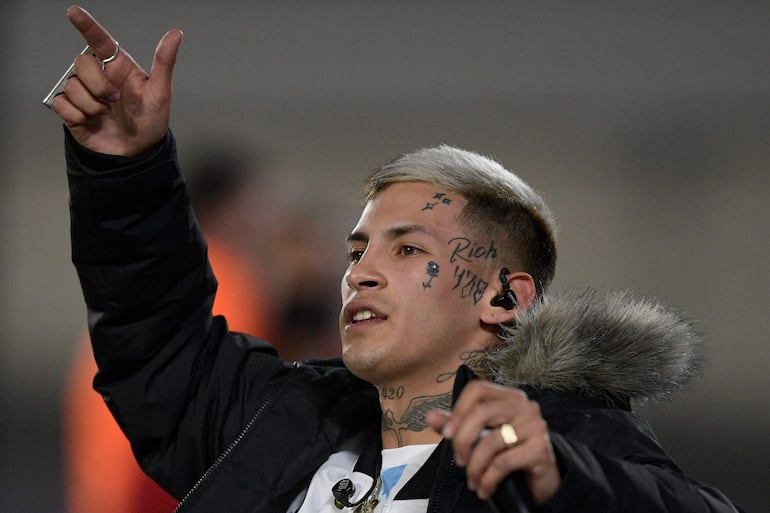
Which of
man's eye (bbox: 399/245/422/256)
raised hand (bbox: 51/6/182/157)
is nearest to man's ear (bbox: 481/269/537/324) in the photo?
man's eye (bbox: 399/245/422/256)

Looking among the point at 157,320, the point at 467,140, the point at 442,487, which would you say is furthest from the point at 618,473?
the point at 467,140

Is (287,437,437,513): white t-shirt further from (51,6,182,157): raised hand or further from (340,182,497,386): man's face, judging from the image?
(51,6,182,157): raised hand

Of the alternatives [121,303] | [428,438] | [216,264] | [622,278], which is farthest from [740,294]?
[121,303]

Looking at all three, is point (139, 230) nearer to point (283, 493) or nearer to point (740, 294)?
point (283, 493)

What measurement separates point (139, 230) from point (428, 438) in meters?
0.54

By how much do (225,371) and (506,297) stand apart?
0.47 metres

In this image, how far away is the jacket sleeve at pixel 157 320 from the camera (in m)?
1.64

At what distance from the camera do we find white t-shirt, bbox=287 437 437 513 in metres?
1.59

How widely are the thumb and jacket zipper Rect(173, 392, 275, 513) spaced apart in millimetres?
526

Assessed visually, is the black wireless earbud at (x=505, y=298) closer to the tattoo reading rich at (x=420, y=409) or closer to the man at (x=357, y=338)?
the man at (x=357, y=338)

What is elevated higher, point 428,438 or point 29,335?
point 428,438

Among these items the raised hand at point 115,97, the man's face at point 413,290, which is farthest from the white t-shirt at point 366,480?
the raised hand at point 115,97

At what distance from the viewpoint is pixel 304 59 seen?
3600 mm

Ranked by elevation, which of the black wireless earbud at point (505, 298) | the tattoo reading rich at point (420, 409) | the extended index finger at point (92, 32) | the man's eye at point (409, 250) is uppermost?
the extended index finger at point (92, 32)
